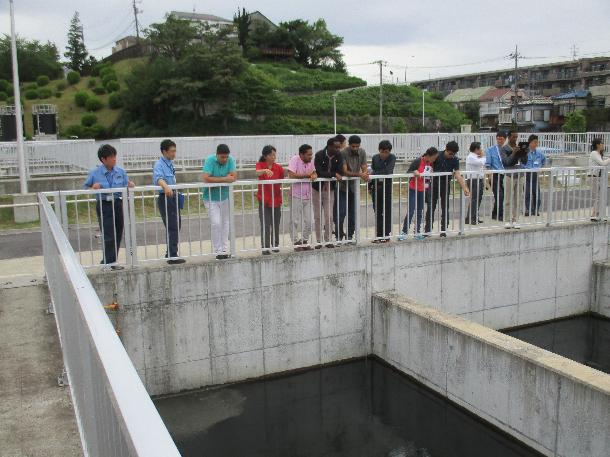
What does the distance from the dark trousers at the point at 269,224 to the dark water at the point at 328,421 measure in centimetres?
201

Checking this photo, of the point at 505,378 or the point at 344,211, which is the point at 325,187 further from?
the point at 505,378

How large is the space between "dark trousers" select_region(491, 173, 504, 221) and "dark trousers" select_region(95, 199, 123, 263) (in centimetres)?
633

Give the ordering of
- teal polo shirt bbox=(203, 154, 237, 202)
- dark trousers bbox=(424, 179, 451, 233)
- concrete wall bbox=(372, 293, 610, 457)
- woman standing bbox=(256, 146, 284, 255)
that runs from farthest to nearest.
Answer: dark trousers bbox=(424, 179, 451, 233) < woman standing bbox=(256, 146, 284, 255) < teal polo shirt bbox=(203, 154, 237, 202) < concrete wall bbox=(372, 293, 610, 457)

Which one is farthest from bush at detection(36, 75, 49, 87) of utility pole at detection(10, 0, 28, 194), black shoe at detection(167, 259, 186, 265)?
black shoe at detection(167, 259, 186, 265)

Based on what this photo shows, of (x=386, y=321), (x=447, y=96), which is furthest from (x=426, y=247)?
(x=447, y=96)

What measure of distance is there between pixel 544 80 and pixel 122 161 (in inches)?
3157

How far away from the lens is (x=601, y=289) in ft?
36.6

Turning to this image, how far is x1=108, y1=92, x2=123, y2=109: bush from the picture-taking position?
51.1 metres

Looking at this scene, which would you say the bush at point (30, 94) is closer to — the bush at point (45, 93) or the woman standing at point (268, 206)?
the bush at point (45, 93)

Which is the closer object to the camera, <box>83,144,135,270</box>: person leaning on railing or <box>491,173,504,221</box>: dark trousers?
<box>83,144,135,270</box>: person leaning on railing

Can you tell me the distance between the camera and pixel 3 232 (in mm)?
12359

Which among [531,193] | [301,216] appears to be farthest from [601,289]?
[301,216]

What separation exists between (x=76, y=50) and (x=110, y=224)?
71.2m

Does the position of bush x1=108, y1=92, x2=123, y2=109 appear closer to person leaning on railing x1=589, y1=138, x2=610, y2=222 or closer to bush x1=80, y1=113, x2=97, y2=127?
bush x1=80, y1=113, x2=97, y2=127
